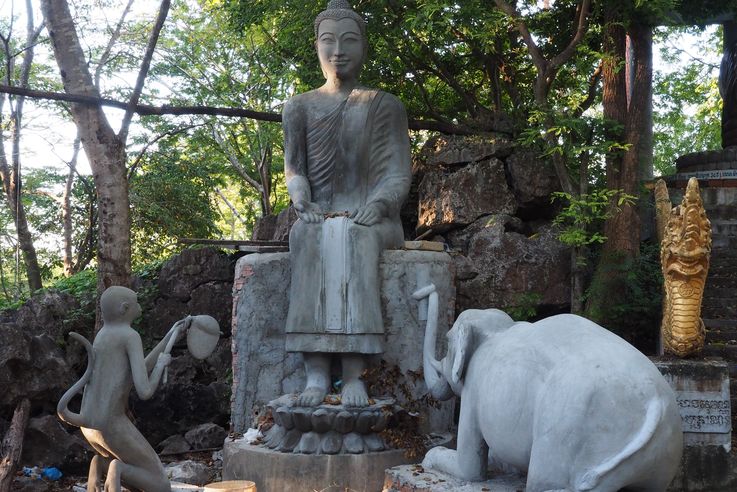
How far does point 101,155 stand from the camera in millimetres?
7348

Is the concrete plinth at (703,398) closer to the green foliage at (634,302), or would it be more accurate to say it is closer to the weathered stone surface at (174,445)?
the green foliage at (634,302)

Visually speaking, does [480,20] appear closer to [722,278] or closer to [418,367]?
[722,278]

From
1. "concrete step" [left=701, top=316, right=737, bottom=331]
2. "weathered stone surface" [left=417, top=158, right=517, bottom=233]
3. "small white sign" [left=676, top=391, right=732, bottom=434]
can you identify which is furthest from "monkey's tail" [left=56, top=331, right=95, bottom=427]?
"concrete step" [left=701, top=316, right=737, bottom=331]

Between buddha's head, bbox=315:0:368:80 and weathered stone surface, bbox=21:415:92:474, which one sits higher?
buddha's head, bbox=315:0:368:80

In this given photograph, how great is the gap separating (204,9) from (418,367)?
1107 cm

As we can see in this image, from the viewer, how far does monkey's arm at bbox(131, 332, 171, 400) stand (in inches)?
162

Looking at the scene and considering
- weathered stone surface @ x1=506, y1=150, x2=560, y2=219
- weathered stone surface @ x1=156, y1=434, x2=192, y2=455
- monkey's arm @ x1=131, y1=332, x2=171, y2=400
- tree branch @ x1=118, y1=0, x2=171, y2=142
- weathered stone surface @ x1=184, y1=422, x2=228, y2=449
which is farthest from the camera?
weathered stone surface @ x1=506, y1=150, x2=560, y2=219

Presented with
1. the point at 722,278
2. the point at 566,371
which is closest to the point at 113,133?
the point at 566,371

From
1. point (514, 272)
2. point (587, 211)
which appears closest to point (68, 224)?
point (514, 272)

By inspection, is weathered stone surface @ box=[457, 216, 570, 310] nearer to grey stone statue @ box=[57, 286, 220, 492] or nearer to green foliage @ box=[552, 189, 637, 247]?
green foliage @ box=[552, 189, 637, 247]

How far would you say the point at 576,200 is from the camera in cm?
802

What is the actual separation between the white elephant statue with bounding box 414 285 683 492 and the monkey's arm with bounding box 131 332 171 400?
5.23 feet

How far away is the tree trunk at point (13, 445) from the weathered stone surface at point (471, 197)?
15.3 feet

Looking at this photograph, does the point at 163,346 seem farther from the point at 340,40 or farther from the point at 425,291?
the point at 340,40
